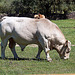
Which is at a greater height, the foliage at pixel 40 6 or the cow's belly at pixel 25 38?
the cow's belly at pixel 25 38

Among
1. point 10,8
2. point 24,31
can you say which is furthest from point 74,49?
point 10,8

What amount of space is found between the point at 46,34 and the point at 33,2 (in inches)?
1771

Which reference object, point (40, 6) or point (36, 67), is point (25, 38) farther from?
point (40, 6)

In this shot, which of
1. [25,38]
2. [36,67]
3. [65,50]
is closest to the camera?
[36,67]

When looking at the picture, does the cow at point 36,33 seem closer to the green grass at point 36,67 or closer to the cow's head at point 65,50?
the cow's head at point 65,50

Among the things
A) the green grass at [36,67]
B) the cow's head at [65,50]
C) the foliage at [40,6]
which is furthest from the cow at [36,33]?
the foliage at [40,6]

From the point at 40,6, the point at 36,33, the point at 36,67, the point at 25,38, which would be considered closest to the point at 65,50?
the point at 36,33

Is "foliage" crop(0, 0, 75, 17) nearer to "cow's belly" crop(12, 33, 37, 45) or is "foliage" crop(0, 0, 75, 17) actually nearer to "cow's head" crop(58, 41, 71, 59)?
"cow's head" crop(58, 41, 71, 59)

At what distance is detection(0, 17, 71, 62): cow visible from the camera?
12172mm

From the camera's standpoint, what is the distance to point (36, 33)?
40.2 feet

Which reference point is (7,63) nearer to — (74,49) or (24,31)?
(24,31)

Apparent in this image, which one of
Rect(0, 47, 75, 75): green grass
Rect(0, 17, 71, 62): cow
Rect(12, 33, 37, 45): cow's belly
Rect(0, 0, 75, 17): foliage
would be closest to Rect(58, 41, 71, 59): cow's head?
Rect(0, 17, 71, 62): cow

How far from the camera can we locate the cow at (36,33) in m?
12.2

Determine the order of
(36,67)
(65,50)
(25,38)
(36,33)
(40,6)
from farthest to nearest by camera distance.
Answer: (40,6) < (65,50) < (25,38) < (36,33) < (36,67)
